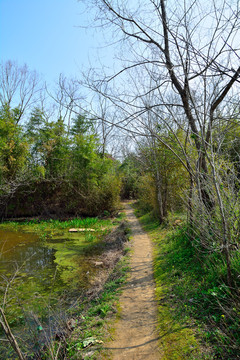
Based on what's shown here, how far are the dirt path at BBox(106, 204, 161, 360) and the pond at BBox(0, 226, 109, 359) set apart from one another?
2.88 feet

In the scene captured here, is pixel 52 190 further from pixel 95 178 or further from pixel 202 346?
pixel 202 346

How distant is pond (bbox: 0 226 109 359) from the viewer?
3.76 meters

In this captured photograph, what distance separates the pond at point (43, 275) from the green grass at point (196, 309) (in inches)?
60.7

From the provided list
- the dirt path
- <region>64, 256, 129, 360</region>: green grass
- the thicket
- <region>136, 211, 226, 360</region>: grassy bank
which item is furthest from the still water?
the thicket

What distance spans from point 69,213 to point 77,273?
9.76m

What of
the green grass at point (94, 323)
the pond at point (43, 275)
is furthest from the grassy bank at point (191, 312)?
the pond at point (43, 275)

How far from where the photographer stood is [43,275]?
20.9 ft

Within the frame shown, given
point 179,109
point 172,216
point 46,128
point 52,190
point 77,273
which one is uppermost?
point 46,128

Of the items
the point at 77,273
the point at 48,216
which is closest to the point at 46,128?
the point at 48,216

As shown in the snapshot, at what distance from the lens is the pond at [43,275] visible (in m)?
3.76

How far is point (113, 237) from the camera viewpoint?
33.0 feet

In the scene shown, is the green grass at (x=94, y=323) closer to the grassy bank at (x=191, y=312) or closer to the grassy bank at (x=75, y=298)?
the grassy bank at (x=75, y=298)

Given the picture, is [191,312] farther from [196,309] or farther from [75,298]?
[75,298]

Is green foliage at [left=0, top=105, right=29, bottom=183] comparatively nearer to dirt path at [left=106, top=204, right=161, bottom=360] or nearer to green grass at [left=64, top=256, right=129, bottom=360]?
dirt path at [left=106, top=204, right=161, bottom=360]
